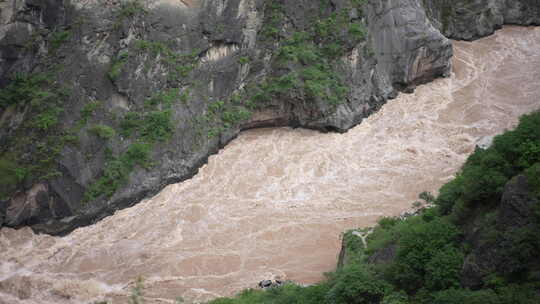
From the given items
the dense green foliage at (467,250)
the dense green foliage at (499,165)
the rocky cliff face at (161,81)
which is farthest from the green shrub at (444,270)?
the rocky cliff face at (161,81)

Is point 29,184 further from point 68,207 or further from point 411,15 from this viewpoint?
point 411,15

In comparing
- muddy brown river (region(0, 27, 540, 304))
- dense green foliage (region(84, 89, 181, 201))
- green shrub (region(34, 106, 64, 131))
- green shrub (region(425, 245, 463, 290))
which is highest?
green shrub (region(425, 245, 463, 290))

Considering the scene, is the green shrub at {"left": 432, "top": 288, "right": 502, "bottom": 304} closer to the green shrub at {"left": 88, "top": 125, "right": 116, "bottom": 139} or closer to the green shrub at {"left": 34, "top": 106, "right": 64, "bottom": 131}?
the green shrub at {"left": 88, "top": 125, "right": 116, "bottom": 139}

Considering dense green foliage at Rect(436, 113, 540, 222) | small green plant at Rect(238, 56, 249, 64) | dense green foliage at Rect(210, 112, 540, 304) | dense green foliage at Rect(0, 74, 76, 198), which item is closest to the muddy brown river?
dense green foliage at Rect(0, 74, 76, 198)

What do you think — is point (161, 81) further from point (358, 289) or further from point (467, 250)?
point (467, 250)

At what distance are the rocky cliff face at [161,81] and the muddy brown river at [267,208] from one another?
93 cm

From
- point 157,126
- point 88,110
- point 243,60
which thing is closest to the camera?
point 88,110

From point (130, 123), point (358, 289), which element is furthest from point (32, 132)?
point (358, 289)

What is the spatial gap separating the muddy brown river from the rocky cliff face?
0.93m

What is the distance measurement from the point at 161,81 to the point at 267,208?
7.82 m

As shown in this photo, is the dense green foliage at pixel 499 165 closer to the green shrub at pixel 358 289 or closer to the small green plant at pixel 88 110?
the green shrub at pixel 358 289

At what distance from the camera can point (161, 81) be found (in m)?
26.0

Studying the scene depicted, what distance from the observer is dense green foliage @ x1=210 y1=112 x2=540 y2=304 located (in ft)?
31.2

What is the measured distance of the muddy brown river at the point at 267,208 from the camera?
63.0 feet
